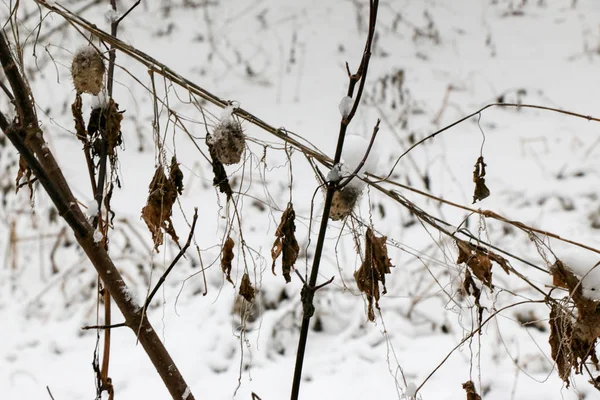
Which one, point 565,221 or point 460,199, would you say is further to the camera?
point 460,199

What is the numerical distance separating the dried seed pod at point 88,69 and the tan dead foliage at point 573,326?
0.67 metres

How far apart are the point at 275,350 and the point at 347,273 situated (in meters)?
0.52

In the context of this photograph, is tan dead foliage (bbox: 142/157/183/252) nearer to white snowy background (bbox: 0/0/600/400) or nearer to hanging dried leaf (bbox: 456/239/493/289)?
white snowy background (bbox: 0/0/600/400)

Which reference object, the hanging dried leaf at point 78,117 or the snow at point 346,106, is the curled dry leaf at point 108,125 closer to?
the hanging dried leaf at point 78,117

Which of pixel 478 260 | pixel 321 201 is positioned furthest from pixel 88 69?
pixel 321 201

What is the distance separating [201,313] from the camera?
2293 millimetres

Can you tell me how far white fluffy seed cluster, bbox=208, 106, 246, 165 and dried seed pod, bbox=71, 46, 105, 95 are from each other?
196 mm

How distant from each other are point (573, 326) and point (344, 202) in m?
0.34

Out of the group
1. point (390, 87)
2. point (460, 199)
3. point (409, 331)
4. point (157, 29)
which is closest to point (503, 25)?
point (390, 87)

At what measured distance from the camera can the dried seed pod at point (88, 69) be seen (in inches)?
31.0

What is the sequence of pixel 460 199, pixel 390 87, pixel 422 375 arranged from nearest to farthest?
pixel 422 375, pixel 460 199, pixel 390 87

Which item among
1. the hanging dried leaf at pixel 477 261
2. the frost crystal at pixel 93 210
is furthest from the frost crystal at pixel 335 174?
the frost crystal at pixel 93 210

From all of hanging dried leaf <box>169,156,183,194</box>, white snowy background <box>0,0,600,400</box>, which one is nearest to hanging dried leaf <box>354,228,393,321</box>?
white snowy background <box>0,0,600,400</box>

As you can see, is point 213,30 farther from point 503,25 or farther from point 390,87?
point 503,25
